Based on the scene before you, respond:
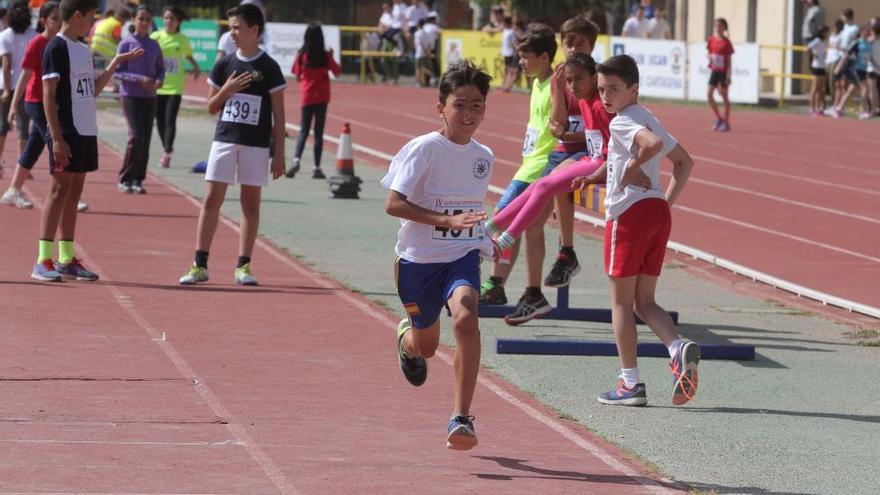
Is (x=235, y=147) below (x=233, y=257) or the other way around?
the other way around

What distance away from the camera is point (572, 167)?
32.6ft

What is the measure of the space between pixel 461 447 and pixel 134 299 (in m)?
4.86

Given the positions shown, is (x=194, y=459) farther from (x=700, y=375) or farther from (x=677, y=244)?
(x=677, y=244)

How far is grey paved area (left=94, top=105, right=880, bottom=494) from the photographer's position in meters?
7.18

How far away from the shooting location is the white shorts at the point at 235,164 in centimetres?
1181

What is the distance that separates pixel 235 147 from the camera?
11.8 m

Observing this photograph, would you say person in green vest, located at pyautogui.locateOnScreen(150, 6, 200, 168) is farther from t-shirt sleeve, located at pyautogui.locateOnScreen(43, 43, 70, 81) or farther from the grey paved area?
t-shirt sleeve, located at pyautogui.locateOnScreen(43, 43, 70, 81)

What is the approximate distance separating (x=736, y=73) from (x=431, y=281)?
→ 30.2 meters

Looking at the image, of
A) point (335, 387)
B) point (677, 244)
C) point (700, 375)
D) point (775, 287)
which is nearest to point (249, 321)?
point (335, 387)

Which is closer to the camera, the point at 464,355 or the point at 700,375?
the point at 464,355

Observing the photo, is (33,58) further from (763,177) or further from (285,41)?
(285,41)

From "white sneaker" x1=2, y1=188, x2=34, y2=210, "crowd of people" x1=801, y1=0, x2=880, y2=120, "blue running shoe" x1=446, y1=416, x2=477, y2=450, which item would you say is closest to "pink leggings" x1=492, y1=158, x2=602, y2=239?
"blue running shoe" x1=446, y1=416, x2=477, y2=450

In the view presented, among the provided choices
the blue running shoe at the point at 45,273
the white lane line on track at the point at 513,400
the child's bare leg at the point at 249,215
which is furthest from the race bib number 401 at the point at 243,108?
the blue running shoe at the point at 45,273

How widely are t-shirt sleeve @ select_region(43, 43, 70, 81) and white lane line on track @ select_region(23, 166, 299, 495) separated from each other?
154cm
